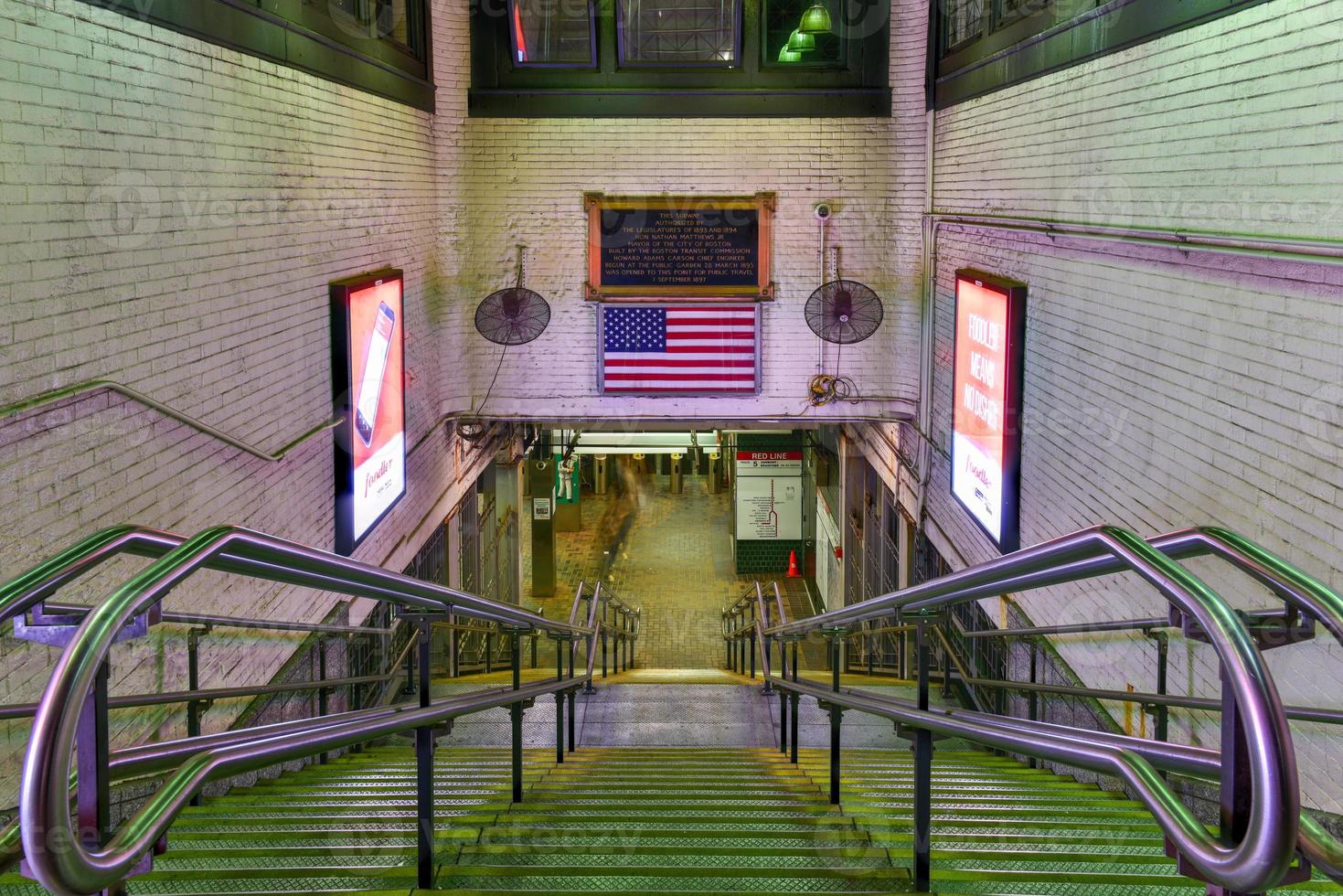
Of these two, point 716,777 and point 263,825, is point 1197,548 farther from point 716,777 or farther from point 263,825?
point 716,777

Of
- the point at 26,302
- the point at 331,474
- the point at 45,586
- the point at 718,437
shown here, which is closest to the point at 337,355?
the point at 331,474

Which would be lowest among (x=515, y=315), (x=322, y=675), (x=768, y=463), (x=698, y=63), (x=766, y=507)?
(x=766, y=507)

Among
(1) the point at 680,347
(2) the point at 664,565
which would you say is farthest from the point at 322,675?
(2) the point at 664,565

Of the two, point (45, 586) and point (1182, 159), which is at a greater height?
point (1182, 159)

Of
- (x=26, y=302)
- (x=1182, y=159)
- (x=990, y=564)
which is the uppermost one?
(x=1182, y=159)

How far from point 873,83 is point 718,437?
6571 mm

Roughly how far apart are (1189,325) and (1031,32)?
10.4 ft

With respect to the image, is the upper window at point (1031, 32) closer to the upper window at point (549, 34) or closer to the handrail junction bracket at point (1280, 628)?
the upper window at point (549, 34)

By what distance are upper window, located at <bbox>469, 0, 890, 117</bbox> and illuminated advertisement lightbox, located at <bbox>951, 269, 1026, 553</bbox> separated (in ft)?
8.90

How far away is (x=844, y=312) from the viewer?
34.4 feet

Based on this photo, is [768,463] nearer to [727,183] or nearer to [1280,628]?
[727,183]

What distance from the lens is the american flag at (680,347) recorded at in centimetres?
1088

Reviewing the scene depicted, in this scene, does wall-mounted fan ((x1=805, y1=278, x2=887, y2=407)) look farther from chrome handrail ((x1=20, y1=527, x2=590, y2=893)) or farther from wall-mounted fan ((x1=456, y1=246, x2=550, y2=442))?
chrome handrail ((x1=20, y1=527, x2=590, y2=893))

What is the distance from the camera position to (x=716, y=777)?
5211mm
